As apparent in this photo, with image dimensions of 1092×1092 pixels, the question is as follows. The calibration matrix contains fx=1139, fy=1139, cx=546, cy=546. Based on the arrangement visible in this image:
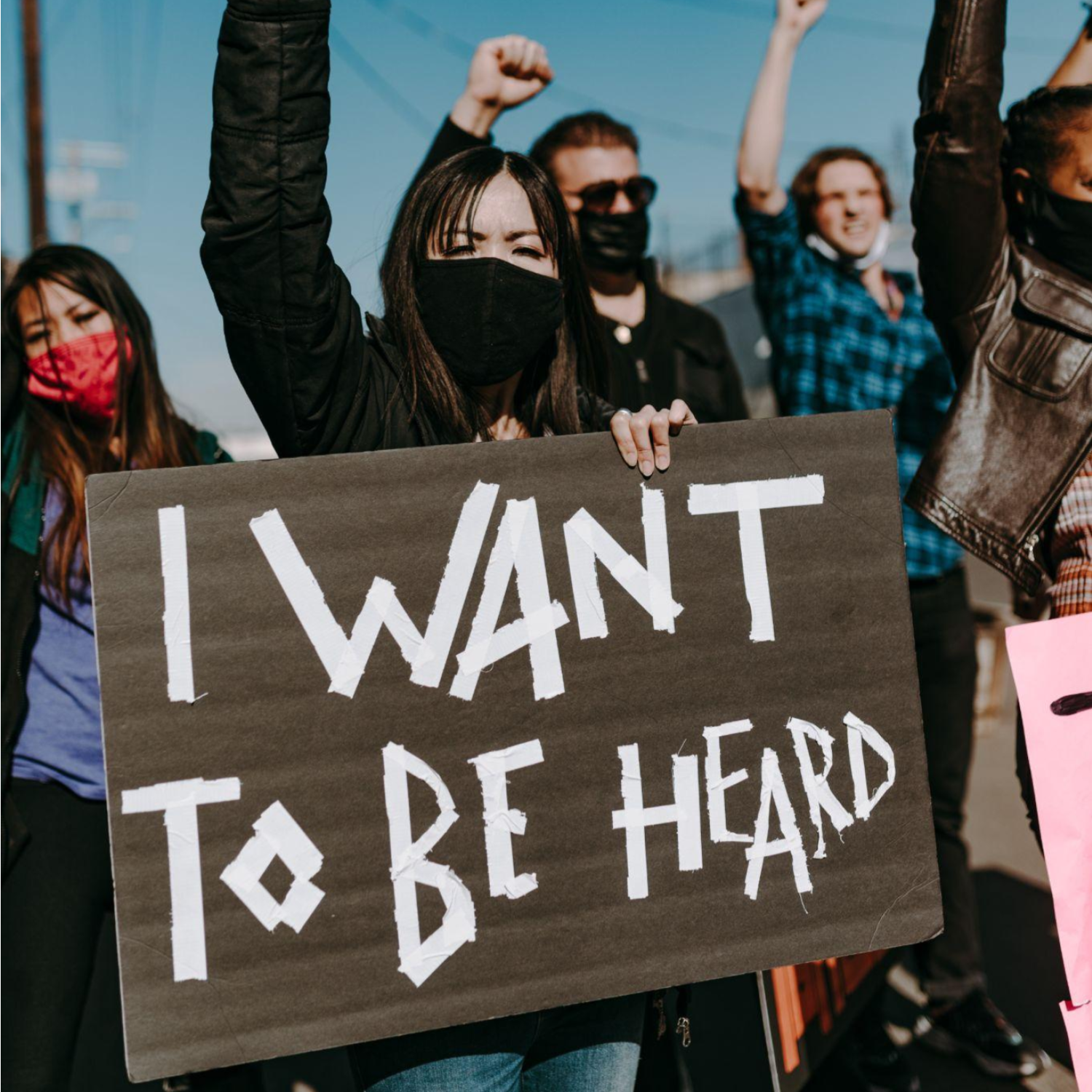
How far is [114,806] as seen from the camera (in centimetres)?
127

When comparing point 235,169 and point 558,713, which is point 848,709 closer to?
point 558,713

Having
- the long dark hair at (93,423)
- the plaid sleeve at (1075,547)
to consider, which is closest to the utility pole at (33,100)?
the long dark hair at (93,423)

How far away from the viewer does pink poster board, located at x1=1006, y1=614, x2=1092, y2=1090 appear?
164 centimetres

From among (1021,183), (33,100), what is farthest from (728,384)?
(33,100)

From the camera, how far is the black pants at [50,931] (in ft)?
6.24

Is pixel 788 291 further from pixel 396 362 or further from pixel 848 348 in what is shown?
pixel 396 362

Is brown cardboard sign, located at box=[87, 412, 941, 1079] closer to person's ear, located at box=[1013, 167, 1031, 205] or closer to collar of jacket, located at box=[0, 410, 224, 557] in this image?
person's ear, located at box=[1013, 167, 1031, 205]

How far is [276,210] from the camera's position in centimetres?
129

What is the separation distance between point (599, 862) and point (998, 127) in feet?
4.32

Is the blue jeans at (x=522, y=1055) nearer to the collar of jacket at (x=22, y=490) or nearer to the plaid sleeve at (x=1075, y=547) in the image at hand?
the plaid sleeve at (x=1075, y=547)

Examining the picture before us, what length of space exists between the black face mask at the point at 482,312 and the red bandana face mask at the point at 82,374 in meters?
0.94

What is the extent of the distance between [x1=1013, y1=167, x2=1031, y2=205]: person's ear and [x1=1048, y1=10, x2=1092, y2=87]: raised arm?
196 mm

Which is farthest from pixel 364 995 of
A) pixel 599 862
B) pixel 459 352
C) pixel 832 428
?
pixel 832 428

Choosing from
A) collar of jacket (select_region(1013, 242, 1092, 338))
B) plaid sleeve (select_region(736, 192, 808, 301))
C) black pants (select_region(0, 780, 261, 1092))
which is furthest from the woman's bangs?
plaid sleeve (select_region(736, 192, 808, 301))
